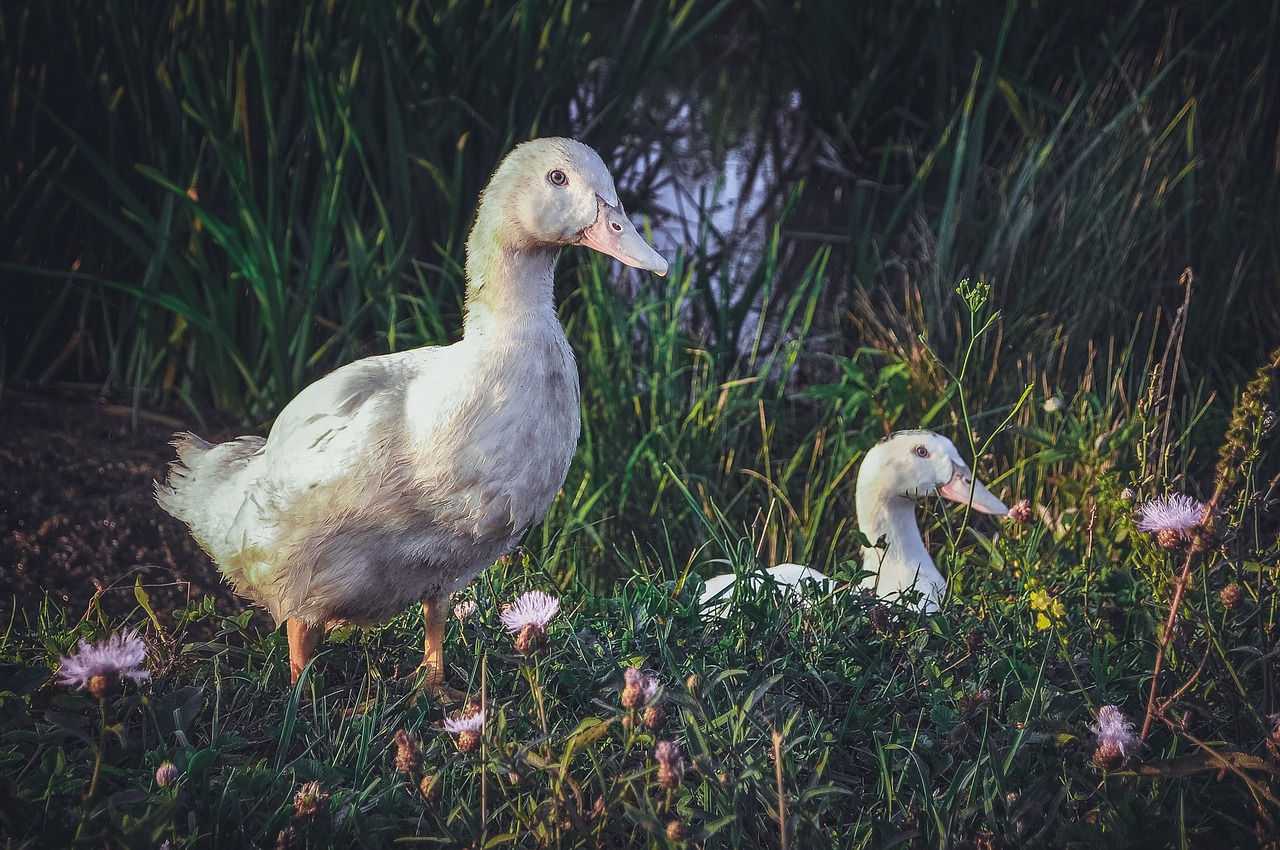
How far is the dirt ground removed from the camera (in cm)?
313

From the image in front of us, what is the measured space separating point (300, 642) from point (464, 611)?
361mm

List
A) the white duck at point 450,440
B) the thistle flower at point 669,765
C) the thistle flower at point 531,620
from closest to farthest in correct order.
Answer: the thistle flower at point 669,765
the thistle flower at point 531,620
the white duck at point 450,440

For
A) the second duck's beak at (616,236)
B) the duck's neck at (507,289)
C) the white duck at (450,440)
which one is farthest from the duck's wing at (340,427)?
the second duck's beak at (616,236)

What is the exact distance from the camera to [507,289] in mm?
2309

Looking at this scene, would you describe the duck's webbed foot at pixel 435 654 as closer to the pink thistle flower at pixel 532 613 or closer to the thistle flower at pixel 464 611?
the thistle flower at pixel 464 611

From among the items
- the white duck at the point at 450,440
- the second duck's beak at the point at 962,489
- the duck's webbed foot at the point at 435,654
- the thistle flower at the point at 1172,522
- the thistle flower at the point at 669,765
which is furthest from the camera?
the second duck's beak at the point at 962,489

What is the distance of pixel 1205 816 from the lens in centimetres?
204

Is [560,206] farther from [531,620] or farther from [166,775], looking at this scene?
[166,775]

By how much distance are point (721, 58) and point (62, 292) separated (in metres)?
4.05

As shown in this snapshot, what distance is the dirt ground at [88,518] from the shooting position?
3.13 metres

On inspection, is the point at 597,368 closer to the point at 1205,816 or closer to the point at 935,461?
the point at 935,461

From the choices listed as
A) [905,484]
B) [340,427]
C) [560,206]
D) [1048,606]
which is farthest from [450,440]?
[905,484]

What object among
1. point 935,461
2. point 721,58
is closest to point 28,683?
point 935,461

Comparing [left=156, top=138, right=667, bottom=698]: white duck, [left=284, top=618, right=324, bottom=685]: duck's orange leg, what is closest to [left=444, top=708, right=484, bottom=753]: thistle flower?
[left=156, top=138, right=667, bottom=698]: white duck
